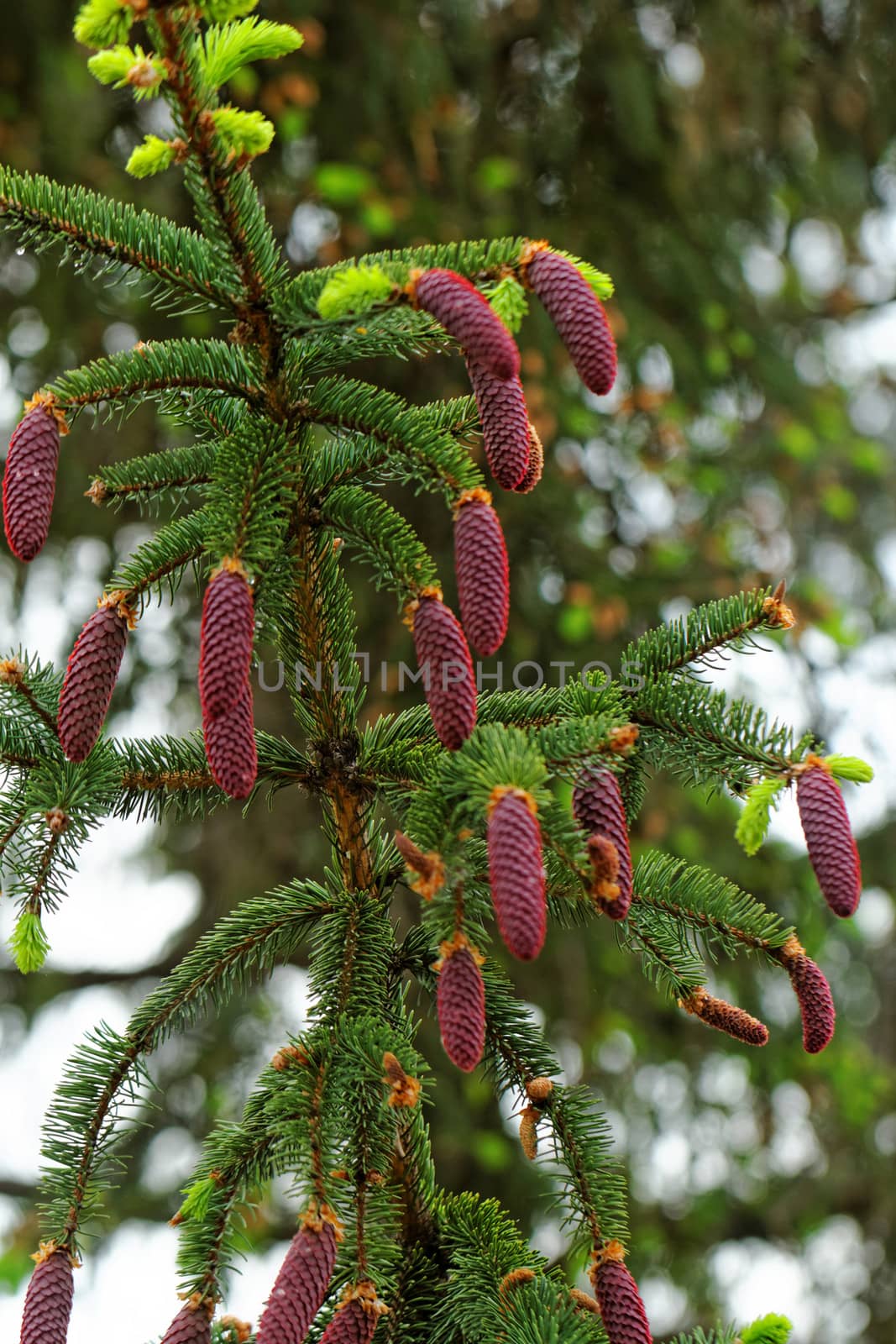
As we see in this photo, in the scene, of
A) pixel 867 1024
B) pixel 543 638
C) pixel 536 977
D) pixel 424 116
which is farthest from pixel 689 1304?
pixel 424 116

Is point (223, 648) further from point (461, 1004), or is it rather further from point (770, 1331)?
point (770, 1331)

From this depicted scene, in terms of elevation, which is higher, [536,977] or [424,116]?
[424,116]

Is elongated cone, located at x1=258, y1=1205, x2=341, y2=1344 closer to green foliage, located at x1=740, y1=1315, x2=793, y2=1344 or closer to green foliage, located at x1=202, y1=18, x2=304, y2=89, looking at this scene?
green foliage, located at x1=740, y1=1315, x2=793, y2=1344

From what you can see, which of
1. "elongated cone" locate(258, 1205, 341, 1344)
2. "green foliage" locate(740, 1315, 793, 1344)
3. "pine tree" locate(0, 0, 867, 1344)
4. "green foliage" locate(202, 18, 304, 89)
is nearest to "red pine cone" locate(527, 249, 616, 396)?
"pine tree" locate(0, 0, 867, 1344)

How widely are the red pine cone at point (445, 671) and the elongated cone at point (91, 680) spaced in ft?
0.73

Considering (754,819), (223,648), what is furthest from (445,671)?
(754,819)

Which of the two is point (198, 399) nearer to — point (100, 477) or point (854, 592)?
point (100, 477)

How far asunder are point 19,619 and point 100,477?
2409mm

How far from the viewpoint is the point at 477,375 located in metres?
0.91

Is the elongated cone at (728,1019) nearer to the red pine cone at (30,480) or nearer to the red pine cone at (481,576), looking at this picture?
the red pine cone at (481,576)

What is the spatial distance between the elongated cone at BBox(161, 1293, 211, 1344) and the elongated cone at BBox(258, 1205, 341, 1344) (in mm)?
72

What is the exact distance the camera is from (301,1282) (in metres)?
0.79

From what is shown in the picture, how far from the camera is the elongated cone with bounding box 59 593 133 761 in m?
0.88

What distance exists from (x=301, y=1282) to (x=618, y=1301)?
10.0 inches
